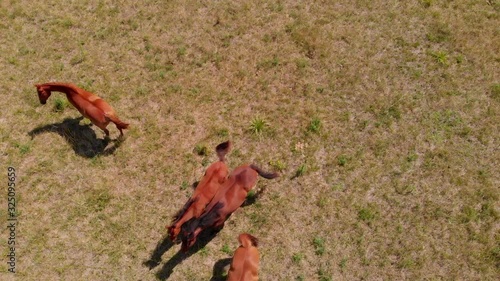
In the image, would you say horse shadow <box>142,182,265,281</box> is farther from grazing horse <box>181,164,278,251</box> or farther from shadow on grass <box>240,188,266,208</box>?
shadow on grass <box>240,188,266,208</box>

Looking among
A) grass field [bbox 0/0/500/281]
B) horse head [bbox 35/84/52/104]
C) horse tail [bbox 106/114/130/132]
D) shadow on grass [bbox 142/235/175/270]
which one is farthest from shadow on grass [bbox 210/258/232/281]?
horse head [bbox 35/84/52/104]

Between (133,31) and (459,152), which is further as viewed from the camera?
(133,31)

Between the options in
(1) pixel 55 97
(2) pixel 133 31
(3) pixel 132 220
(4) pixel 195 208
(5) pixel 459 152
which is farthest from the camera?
(2) pixel 133 31

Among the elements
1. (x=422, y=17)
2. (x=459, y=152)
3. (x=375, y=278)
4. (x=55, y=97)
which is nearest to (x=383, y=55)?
(x=422, y=17)

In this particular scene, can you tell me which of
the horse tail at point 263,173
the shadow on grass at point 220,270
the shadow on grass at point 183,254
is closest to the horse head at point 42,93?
the shadow on grass at point 183,254

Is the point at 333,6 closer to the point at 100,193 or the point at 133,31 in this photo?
the point at 133,31

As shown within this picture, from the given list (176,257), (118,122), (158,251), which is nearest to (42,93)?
(118,122)

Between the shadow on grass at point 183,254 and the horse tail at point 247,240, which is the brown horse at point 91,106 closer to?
the shadow on grass at point 183,254
